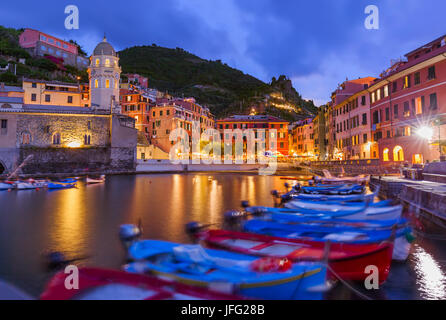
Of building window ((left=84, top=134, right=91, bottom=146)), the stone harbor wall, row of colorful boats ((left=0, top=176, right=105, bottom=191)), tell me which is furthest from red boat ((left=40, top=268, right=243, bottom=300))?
building window ((left=84, top=134, right=91, bottom=146))

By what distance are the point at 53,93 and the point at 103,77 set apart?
1166cm

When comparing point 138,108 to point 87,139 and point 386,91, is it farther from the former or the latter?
point 386,91

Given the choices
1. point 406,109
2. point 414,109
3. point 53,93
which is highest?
point 53,93

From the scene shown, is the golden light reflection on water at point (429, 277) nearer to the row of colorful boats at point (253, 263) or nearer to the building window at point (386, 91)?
the row of colorful boats at point (253, 263)

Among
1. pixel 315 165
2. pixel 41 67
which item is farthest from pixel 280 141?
pixel 41 67

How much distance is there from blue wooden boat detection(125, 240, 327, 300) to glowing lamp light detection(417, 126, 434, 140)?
Answer: 29.7 metres

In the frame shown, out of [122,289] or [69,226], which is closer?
[122,289]

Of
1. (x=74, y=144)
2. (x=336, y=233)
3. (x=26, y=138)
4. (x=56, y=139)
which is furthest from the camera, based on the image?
(x=74, y=144)

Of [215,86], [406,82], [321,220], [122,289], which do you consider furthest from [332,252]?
[215,86]

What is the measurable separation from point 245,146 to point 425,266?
69.9 metres

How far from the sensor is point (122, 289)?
5086mm

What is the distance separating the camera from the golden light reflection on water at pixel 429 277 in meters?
6.73

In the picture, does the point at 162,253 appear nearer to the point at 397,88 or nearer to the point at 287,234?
the point at 287,234

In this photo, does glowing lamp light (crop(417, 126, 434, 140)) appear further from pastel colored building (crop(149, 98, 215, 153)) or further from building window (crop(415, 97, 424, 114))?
pastel colored building (crop(149, 98, 215, 153))
